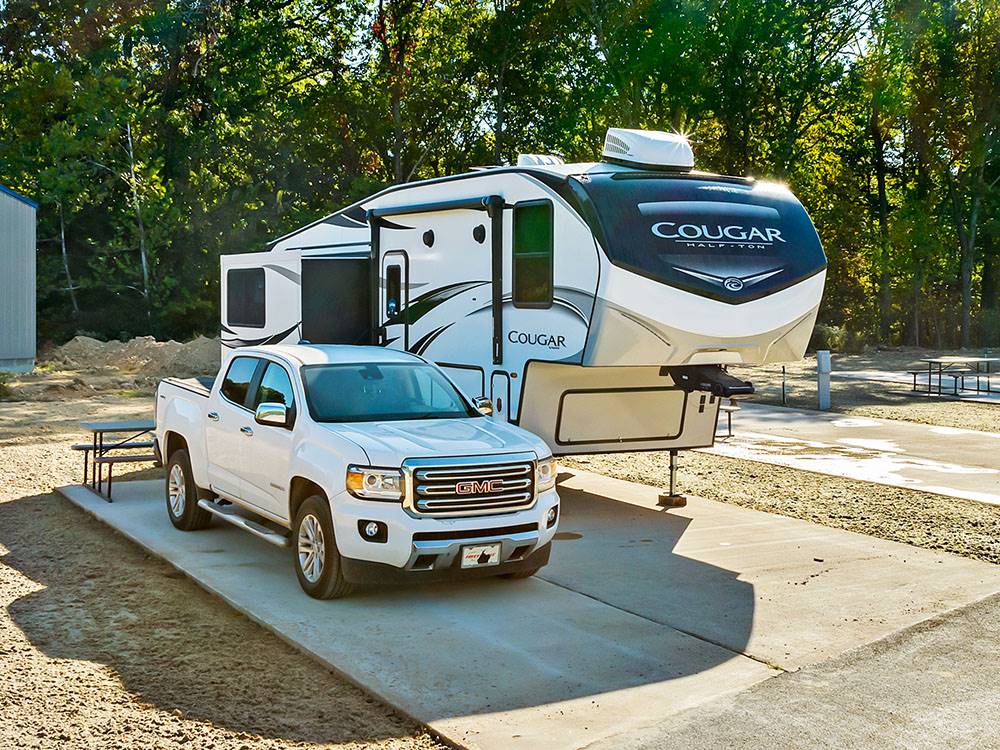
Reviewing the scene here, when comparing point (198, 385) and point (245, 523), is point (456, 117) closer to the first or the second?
point (198, 385)

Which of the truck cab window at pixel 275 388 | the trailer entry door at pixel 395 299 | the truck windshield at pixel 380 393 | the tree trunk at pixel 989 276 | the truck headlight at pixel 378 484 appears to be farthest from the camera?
the tree trunk at pixel 989 276

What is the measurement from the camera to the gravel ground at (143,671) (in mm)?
5957

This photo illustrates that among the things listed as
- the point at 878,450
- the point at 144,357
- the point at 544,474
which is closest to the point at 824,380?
the point at 878,450

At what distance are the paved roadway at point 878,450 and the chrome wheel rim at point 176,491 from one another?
7876 mm

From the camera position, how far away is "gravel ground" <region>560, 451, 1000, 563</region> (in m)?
10.9

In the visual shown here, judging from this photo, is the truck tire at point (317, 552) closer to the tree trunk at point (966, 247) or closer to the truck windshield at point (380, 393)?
the truck windshield at point (380, 393)

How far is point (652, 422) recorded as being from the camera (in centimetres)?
1215

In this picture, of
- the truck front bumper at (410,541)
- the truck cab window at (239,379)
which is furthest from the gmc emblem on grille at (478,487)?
the truck cab window at (239,379)

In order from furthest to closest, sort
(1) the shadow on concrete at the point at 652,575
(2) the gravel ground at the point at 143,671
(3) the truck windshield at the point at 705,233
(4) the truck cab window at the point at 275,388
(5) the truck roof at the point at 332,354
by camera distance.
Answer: (3) the truck windshield at the point at 705,233
(5) the truck roof at the point at 332,354
(4) the truck cab window at the point at 275,388
(1) the shadow on concrete at the point at 652,575
(2) the gravel ground at the point at 143,671

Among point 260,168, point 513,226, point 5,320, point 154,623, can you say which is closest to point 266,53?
point 260,168

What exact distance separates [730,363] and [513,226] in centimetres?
251

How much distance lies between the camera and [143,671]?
6.90 m

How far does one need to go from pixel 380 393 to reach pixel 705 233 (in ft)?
11.3

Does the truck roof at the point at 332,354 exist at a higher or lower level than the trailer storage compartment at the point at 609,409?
higher
